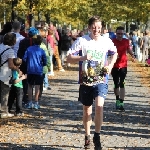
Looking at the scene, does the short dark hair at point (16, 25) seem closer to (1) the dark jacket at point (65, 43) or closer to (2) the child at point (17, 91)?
(2) the child at point (17, 91)

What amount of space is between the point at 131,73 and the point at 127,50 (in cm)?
1121

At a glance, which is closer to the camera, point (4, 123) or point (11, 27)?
point (4, 123)

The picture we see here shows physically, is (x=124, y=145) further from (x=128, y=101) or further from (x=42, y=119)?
(x=128, y=101)

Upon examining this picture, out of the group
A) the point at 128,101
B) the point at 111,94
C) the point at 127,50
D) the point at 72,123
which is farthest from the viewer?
the point at 111,94

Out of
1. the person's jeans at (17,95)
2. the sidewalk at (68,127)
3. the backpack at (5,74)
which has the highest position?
the backpack at (5,74)

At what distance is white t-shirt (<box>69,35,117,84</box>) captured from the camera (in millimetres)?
7629

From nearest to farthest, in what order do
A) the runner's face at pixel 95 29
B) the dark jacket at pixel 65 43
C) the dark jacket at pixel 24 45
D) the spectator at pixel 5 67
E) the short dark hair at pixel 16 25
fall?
1. the runner's face at pixel 95 29
2. the spectator at pixel 5 67
3. the dark jacket at pixel 24 45
4. the short dark hair at pixel 16 25
5. the dark jacket at pixel 65 43

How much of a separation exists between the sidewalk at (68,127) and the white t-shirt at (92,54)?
1.13 metres

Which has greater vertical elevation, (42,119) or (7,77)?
(7,77)

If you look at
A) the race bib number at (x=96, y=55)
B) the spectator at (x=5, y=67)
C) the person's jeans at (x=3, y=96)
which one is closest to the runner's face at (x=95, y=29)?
the race bib number at (x=96, y=55)

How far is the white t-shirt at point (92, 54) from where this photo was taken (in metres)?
Result: 7.63

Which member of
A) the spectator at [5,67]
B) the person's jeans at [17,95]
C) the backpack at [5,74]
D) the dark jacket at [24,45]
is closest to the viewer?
the spectator at [5,67]

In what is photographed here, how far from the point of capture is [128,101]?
13.7m

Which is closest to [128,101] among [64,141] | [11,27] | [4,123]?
[11,27]
